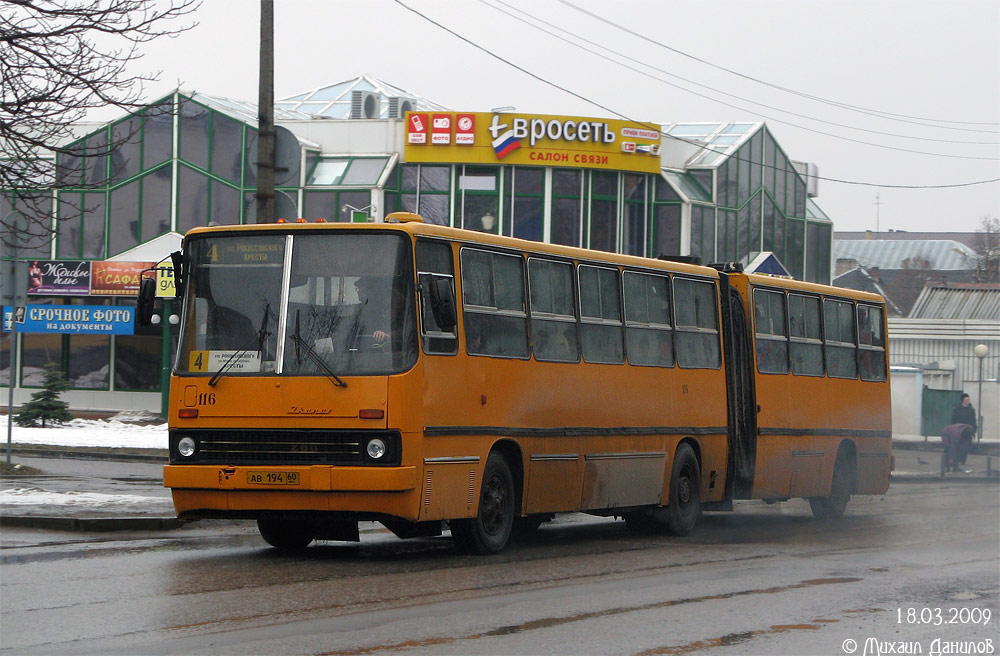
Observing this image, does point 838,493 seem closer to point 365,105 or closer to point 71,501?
point 71,501

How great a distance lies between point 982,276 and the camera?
97.1 metres

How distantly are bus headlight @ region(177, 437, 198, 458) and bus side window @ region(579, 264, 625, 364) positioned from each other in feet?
13.4

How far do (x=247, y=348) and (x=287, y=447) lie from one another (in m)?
0.90

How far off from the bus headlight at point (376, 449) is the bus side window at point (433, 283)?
822mm

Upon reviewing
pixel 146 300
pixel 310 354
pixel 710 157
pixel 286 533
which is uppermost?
pixel 710 157

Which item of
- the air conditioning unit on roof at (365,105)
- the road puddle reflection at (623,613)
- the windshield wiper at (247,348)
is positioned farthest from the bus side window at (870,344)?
the air conditioning unit on roof at (365,105)

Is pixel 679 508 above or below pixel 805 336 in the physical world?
below

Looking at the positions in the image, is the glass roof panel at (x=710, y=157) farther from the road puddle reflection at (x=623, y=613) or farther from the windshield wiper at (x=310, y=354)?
the road puddle reflection at (x=623, y=613)

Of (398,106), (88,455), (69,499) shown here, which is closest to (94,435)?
(88,455)

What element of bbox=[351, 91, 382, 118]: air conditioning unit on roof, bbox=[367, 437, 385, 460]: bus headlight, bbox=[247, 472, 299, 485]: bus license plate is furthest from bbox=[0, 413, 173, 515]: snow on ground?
bbox=[351, 91, 382, 118]: air conditioning unit on roof

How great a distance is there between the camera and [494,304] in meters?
12.4

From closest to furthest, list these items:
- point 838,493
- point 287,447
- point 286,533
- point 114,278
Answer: point 287,447 < point 286,533 < point 838,493 < point 114,278

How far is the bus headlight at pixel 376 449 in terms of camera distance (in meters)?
11.0

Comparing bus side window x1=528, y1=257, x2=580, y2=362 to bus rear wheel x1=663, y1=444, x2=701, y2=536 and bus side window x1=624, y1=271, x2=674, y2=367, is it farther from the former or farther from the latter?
bus rear wheel x1=663, y1=444, x2=701, y2=536
